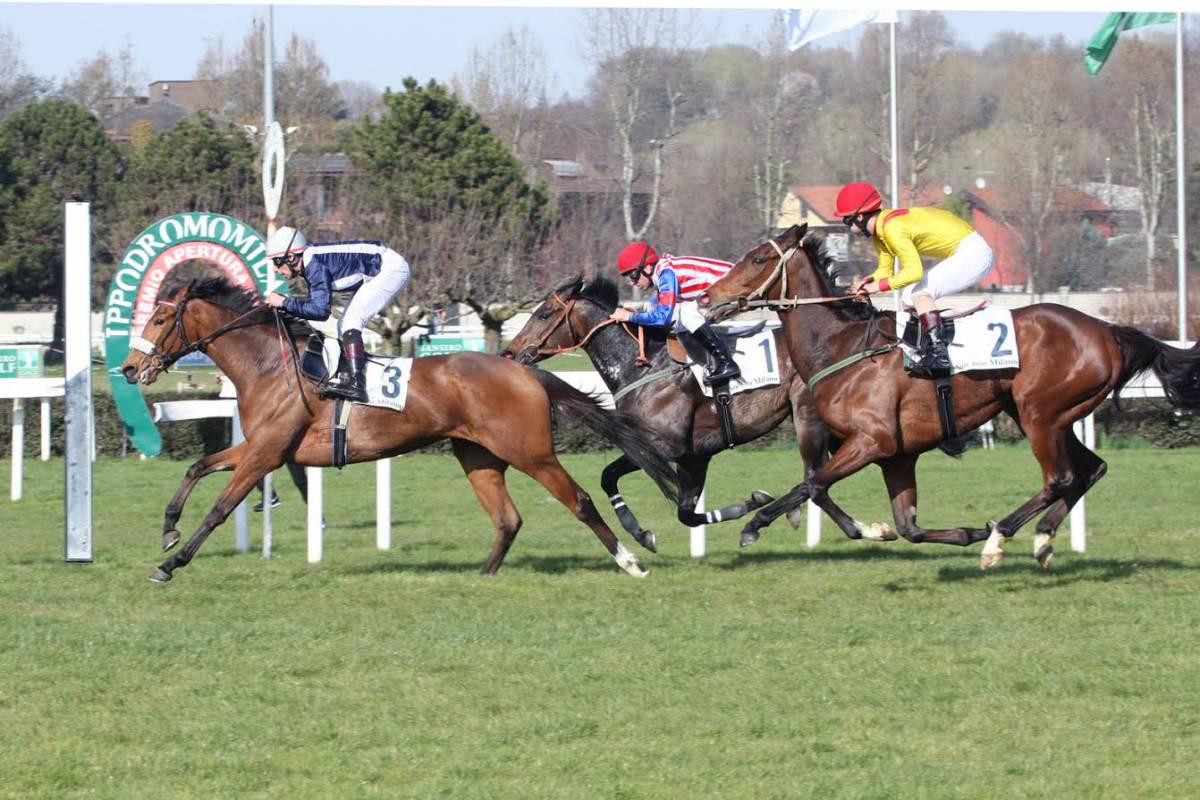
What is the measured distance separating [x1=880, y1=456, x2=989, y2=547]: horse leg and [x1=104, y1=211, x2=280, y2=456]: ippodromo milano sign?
3755 mm

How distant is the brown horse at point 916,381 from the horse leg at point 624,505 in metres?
0.72

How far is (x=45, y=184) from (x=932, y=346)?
34.7m

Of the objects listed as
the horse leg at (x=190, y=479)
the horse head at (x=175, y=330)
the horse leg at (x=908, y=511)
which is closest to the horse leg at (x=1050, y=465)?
the horse leg at (x=908, y=511)

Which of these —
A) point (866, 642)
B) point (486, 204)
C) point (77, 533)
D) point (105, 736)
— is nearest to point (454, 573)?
point (77, 533)

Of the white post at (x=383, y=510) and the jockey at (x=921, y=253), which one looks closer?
the jockey at (x=921, y=253)

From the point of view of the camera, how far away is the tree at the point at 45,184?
36406 millimetres

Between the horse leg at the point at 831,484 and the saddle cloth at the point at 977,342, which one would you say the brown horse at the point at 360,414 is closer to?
the horse leg at the point at 831,484

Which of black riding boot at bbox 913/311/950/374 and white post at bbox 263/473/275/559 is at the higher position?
black riding boot at bbox 913/311/950/374

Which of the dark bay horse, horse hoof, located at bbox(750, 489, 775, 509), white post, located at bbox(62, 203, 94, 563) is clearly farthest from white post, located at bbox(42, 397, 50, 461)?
horse hoof, located at bbox(750, 489, 775, 509)

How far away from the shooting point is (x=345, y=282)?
812 centimetres

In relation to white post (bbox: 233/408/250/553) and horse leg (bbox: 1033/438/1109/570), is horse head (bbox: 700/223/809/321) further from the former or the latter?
white post (bbox: 233/408/250/553)

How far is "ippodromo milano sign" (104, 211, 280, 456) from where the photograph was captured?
9.00 metres

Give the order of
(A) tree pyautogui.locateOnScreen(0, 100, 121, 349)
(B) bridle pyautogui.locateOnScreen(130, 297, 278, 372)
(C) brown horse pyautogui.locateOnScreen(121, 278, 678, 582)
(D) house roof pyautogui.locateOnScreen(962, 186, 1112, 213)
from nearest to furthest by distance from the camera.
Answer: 1. (C) brown horse pyautogui.locateOnScreen(121, 278, 678, 582)
2. (B) bridle pyautogui.locateOnScreen(130, 297, 278, 372)
3. (A) tree pyautogui.locateOnScreen(0, 100, 121, 349)
4. (D) house roof pyautogui.locateOnScreen(962, 186, 1112, 213)

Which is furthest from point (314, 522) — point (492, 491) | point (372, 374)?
point (372, 374)
